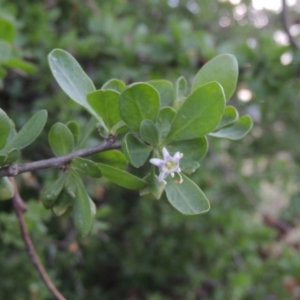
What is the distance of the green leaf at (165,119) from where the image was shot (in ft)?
1.42

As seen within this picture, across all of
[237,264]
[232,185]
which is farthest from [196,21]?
[237,264]

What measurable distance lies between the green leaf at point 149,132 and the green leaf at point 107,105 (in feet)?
0.13

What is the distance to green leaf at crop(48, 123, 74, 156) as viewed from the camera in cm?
48

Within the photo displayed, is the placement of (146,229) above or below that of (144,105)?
below

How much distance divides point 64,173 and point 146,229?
1.10 meters

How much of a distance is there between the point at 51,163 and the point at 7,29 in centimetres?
44

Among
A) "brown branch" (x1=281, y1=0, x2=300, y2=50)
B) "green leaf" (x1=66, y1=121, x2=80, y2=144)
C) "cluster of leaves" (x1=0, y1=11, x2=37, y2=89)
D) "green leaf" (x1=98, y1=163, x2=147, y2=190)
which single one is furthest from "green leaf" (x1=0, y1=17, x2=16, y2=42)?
"brown branch" (x1=281, y1=0, x2=300, y2=50)

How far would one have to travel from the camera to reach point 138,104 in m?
0.41

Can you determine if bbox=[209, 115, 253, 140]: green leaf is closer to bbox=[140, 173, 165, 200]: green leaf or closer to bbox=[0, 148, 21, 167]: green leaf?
bbox=[140, 173, 165, 200]: green leaf

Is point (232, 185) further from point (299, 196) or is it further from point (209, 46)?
point (209, 46)

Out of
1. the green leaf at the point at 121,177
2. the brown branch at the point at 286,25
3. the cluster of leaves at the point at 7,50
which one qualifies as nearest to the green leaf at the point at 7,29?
the cluster of leaves at the point at 7,50

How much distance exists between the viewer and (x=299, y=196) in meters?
Answer: 1.38

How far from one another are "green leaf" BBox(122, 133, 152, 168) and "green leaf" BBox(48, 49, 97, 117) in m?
0.06

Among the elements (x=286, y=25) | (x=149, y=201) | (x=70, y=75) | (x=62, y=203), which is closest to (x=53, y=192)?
(x=62, y=203)
